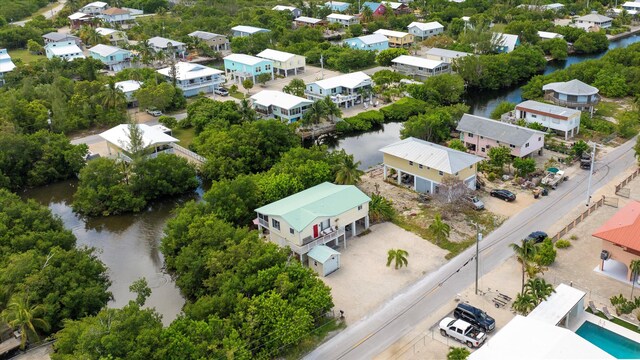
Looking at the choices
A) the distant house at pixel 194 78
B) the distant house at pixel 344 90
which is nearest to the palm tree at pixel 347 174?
the distant house at pixel 344 90

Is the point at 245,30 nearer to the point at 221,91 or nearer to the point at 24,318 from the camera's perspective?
the point at 221,91

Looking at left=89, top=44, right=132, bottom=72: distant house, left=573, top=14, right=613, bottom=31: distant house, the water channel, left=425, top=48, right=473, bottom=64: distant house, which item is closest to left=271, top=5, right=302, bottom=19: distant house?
left=89, top=44, right=132, bottom=72: distant house

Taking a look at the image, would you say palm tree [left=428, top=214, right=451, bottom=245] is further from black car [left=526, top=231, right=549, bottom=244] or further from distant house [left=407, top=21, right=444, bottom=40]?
distant house [left=407, top=21, right=444, bottom=40]

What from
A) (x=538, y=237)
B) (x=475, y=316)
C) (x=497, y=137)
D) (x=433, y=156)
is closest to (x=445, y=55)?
(x=497, y=137)

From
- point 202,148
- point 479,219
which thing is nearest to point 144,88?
point 202,148

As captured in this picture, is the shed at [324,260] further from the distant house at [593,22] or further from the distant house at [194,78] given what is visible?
the distant house at [593,22]

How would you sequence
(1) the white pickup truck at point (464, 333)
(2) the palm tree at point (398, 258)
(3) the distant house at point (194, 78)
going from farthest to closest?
(3) the distant house at point (194, 78) → (2) the palm tree at point (398, 258) → (1) the white pickup truck at point (464, 333)

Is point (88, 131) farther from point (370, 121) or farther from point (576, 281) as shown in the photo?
point (576, 281)
